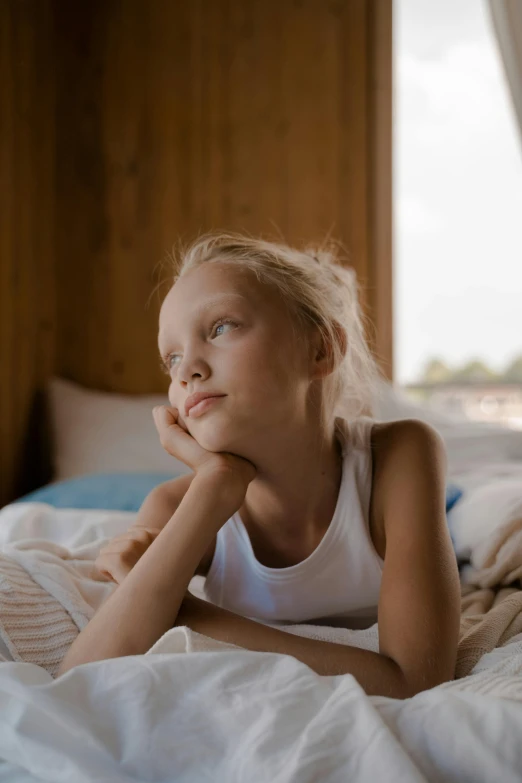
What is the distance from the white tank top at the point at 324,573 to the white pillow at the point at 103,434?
134 cm

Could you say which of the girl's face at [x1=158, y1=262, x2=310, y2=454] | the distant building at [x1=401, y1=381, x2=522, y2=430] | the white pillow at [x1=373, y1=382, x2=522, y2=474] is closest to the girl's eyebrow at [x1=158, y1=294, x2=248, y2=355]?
the girl's face at [x1=158, y1=262, x2=310, y2=454]

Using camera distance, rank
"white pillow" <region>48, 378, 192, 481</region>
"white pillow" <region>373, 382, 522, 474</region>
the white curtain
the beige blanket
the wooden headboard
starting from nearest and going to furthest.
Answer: the beige blanket, the white curtain, "white pillow" <region>373, 382, 522, 474</region>, "white pillow" <region>48, 378, 192, 481</region>, the wooden headboard

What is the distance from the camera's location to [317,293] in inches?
45.8

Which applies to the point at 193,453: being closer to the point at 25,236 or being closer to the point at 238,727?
the point at 238,727

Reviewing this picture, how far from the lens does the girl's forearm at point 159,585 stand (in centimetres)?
85

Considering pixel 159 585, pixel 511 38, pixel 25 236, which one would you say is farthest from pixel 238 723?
pixel 25 236

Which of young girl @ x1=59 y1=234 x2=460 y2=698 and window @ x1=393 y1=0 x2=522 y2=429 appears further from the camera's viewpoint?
window @ x1=393 y1=0 x2=522 y2=429

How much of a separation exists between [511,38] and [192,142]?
1986 mm

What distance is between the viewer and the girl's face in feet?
3.27

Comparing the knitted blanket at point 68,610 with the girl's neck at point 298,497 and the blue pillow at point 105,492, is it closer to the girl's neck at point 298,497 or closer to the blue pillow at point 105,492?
the girl's neck at point 298,497

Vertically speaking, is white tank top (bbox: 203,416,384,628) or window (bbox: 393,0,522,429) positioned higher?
window (bbox: 393,0,522,429)

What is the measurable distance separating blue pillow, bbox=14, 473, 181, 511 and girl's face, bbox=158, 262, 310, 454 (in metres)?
0.97

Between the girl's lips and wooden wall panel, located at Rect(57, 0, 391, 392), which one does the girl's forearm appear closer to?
the girl's lips

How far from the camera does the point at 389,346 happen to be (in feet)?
10.6
